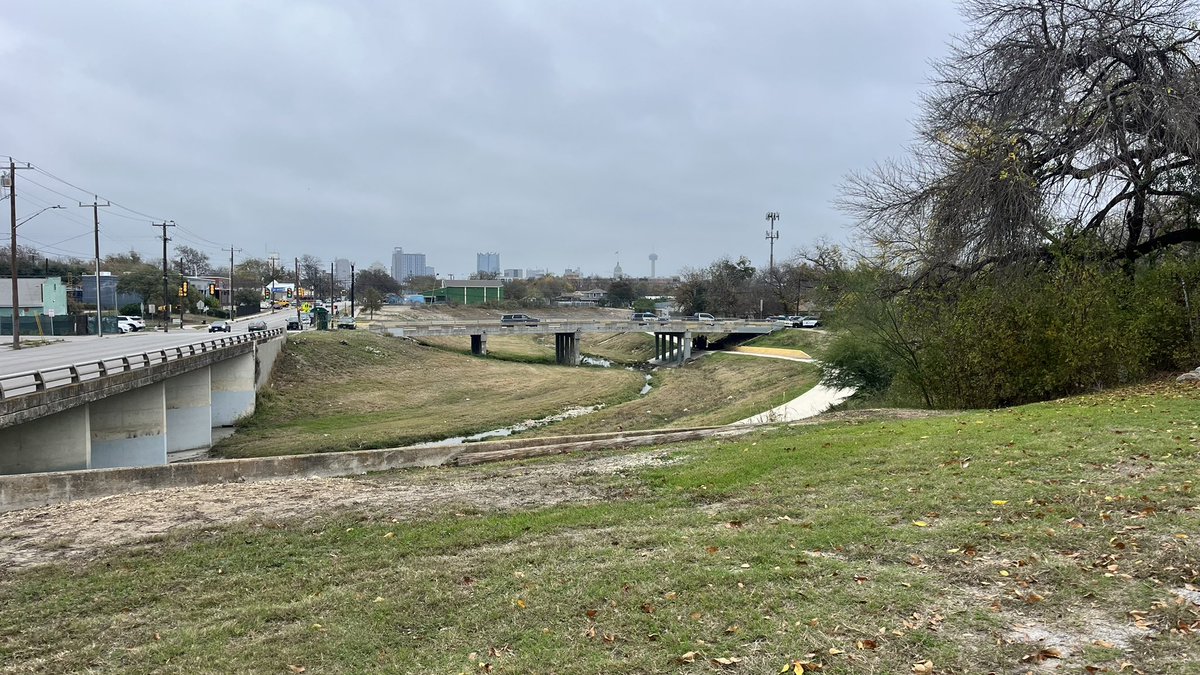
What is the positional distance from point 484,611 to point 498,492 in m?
5.03

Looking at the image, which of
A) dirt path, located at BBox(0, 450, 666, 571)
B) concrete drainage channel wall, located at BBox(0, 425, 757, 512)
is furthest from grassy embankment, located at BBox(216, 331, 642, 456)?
dirt path, located at BBox(0, 450, 666, 571)

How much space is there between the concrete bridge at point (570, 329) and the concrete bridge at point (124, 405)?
2926 centimetres

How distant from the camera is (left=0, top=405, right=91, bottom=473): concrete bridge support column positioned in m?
21.0

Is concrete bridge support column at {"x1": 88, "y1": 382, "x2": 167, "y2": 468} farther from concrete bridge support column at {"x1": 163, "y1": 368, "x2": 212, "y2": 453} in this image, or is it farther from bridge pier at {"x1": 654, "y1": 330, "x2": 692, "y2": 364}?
bridge pier at {"x1": 654, "y1": 330, "x2": 692, "y2": 364}

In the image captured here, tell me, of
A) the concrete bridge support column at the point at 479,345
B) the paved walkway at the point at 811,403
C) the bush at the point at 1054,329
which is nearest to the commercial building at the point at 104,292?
the concrete bridge support column at the point at 479,345

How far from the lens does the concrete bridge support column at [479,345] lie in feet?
254

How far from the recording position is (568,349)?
82750mm

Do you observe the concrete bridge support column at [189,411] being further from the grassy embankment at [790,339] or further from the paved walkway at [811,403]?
the grassy embankment at [790,339]

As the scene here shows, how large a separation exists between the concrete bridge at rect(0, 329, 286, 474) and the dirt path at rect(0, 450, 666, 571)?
10.3 meters

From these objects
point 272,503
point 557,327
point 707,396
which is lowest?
point 707,396

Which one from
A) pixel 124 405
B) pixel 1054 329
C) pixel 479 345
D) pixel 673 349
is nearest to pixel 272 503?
pixel 1054 329

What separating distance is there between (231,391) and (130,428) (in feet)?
42.5

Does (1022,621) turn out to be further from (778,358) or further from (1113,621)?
(778,358)

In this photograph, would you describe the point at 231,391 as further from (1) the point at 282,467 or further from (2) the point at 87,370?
(1) the point at 282,467
